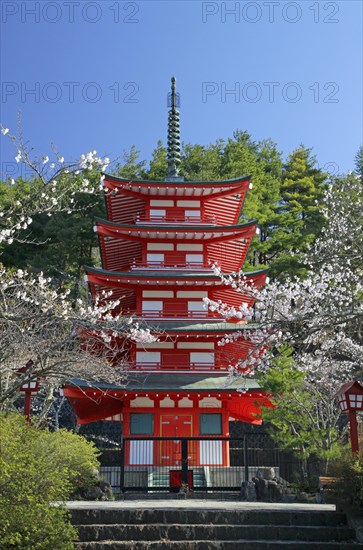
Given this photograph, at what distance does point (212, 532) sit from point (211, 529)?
58 millimetres

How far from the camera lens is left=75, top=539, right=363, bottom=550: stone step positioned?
1101 cm

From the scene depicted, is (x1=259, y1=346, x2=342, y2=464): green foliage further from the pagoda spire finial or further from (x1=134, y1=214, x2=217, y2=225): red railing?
the pagoda spire finial

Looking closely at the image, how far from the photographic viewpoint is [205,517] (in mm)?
12094

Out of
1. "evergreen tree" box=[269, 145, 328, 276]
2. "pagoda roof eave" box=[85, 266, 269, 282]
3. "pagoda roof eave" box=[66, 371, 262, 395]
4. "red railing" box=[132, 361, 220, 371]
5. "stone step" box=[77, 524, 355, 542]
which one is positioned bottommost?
"stone step" box=[77, 524, 355, 542]

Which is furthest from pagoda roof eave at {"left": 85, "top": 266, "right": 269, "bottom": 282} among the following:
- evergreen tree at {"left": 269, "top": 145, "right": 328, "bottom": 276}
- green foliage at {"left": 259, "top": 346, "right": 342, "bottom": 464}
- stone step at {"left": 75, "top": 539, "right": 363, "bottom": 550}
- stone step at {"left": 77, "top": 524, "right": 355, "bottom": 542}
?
stone step at {"left": 75, "top": 539, "right": 363, "bottom": 550}

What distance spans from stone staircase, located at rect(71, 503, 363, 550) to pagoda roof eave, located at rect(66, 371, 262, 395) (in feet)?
36.3

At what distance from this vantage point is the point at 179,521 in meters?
12.1

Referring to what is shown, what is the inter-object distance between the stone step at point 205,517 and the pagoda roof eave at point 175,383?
10995 millimetres

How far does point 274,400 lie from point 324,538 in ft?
32.3

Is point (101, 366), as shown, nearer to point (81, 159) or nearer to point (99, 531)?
point (99, 531)

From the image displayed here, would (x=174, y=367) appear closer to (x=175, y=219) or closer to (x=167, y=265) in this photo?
(x=167, y=265)

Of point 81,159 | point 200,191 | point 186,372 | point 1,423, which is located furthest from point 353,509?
point 200,191

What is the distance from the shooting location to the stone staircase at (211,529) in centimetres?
1112

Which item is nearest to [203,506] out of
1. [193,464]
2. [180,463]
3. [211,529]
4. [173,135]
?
[211,529]
